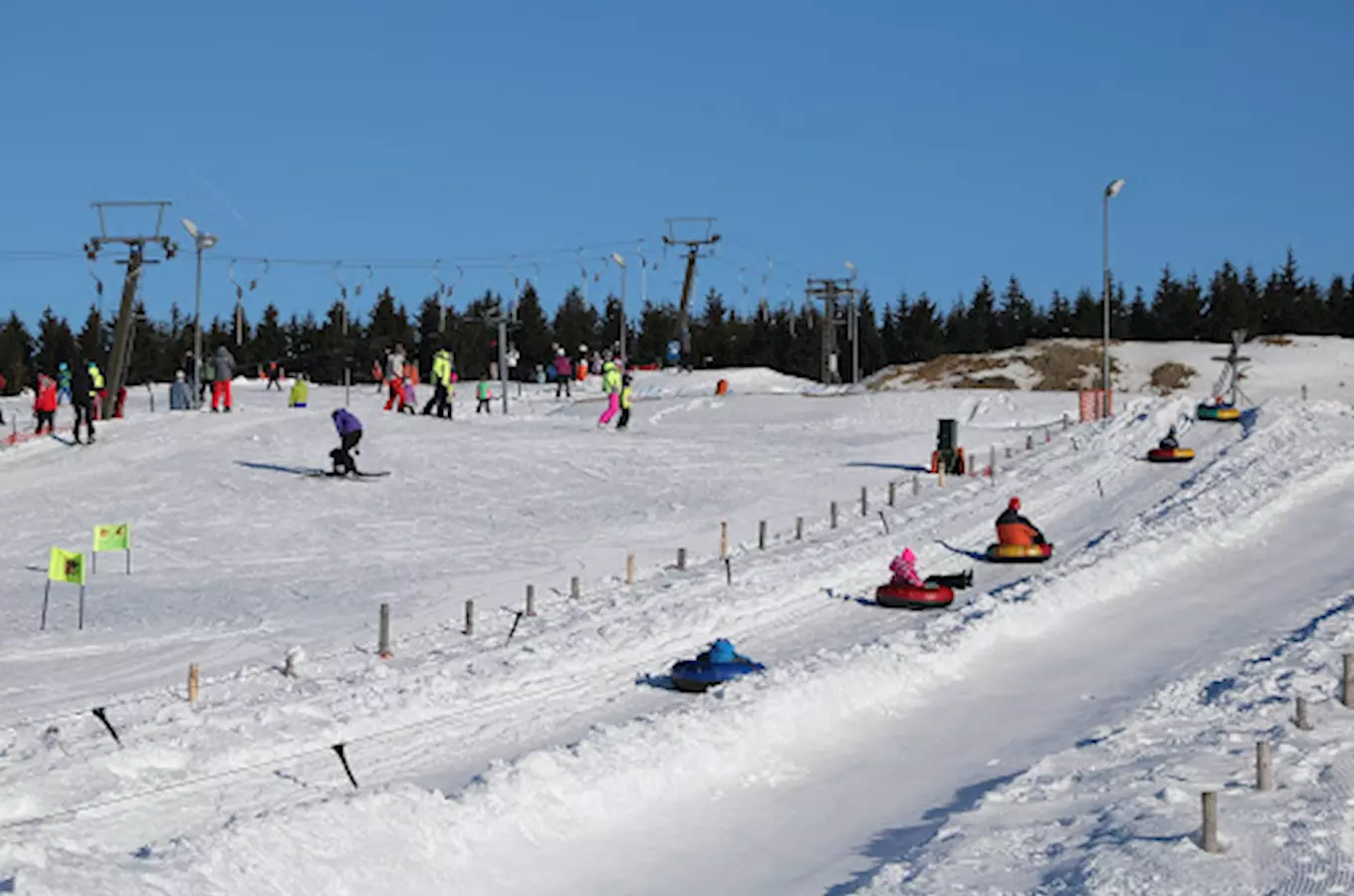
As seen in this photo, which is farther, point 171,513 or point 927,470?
point 927,470

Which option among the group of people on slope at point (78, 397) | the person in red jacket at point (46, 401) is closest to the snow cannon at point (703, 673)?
the group of people on slope at point (78, 397)

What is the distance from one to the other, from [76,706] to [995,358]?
184 feet

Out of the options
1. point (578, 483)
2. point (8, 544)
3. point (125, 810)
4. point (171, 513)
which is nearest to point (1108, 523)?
point (578, 483)

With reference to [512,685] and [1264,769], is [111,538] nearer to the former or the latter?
[512,685]

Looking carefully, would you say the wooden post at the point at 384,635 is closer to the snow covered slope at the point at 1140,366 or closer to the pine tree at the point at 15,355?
the snow covered slope at the point at 1140,366

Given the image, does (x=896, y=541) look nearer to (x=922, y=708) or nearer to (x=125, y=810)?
(x=922, y=708)

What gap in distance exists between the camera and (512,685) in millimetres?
18969

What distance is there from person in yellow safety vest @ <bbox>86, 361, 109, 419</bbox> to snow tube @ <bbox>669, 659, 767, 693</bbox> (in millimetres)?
25717

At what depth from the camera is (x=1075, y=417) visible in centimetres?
4947

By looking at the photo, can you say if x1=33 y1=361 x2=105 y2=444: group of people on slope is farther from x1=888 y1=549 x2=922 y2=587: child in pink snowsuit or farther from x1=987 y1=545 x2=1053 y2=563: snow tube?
x1=888 y1=549 x2=922 y2=587: child in pink snowsuit

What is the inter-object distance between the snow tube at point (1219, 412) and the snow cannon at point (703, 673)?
29.8 m

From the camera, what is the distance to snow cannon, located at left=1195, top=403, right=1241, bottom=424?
149 feet

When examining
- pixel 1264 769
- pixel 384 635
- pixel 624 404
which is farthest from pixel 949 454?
pixel 1264 769

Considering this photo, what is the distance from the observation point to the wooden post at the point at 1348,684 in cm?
1750
